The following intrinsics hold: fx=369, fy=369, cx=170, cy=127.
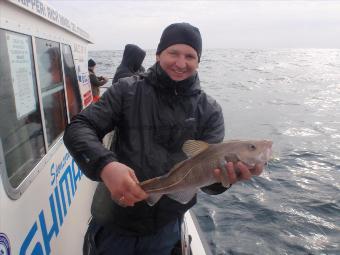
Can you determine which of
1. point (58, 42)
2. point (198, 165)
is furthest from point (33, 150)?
point (58, 42)

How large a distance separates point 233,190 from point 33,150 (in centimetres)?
628

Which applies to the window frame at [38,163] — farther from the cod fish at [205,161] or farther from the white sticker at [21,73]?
the cod fish at [205,161]

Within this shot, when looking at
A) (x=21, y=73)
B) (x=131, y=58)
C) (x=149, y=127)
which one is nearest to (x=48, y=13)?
(x=21, y=73)

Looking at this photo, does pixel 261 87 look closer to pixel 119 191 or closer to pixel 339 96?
pixel 339 96

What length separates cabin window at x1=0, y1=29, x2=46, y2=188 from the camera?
245 centimetres

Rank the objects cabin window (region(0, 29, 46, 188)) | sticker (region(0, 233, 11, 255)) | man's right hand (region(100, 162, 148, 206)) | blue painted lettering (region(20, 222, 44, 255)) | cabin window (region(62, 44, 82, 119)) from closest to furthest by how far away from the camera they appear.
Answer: sticker (region(0, 233, 11, 255)) < man's right hand (region(100, 162, 148, 206)) < blue painted lettering (region(20, 222, 44, 255)) < cabin window (region(0, 29, 46, 188)) < cabin window (region(62, 44, 82, 119))

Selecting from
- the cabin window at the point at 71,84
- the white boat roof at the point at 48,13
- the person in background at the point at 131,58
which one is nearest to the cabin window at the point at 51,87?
the white boat roof at the point at 48,13

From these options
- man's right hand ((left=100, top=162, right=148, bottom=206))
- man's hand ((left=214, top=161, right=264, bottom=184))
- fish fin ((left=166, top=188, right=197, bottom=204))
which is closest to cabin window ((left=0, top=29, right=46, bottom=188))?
man's right hand ((left=100, top=162, right=148, bottom=206))

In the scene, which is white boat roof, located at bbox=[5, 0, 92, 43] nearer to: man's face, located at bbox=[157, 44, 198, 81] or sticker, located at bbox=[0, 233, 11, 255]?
man's face, located at bbox=[157, 44, 198, 81]

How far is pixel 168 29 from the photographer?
2.95 m

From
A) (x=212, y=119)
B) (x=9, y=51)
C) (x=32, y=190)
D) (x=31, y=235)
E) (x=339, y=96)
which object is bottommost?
(x=339, y=96)

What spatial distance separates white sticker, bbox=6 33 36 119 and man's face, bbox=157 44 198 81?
1064mm

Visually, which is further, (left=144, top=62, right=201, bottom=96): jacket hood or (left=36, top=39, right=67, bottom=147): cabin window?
(left=36, top=39, right=67, bottom=147): cabin window

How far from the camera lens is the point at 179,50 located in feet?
9.28
